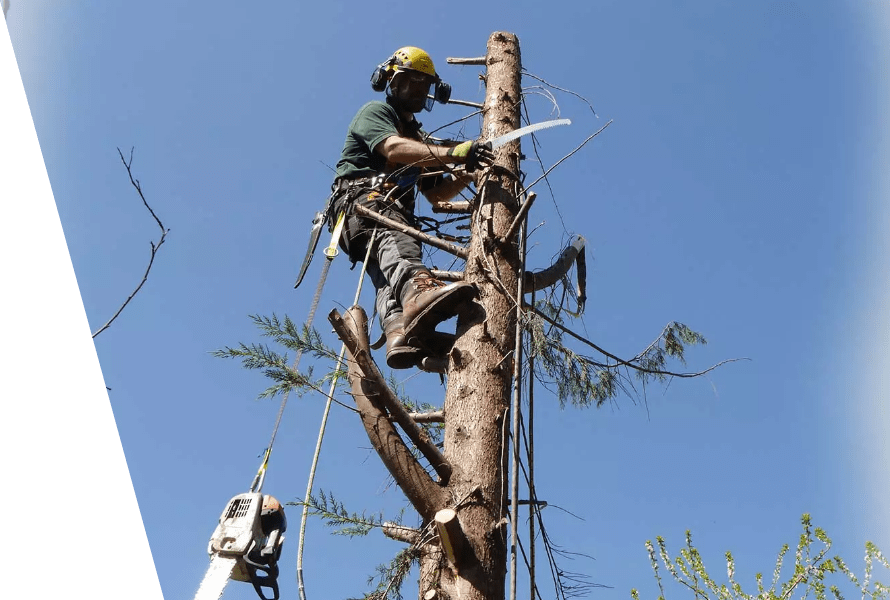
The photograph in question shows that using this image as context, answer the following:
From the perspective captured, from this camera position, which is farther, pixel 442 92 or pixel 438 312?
pixel 442 92

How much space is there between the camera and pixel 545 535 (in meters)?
3.40

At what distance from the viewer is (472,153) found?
11.9 feet

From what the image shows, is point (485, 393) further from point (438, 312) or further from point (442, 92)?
point (442, 92)

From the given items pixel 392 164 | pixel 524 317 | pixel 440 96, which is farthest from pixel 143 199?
pixel 440 96

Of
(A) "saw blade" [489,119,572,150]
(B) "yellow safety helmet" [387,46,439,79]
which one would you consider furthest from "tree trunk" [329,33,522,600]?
(B) "yellow safety helmet" [387,46,439,79]

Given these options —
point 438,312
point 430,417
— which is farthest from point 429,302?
point 430,417

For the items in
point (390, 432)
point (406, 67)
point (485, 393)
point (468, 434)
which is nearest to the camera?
point (390, 432)

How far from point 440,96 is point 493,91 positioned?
0.31 m

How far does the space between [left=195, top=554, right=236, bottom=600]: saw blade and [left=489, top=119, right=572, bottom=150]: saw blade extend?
2.13 metres

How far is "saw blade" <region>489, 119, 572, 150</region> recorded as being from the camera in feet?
13.0

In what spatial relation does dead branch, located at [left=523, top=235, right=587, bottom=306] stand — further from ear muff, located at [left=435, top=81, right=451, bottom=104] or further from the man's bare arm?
ear muff, located at [left=435, top=81, right=451, bottom=104]

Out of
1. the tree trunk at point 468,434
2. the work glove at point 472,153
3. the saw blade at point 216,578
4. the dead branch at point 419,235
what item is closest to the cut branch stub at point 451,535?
the tree trunk at point 468,434

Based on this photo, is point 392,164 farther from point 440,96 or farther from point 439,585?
point 439,585

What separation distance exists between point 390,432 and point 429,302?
604mm
